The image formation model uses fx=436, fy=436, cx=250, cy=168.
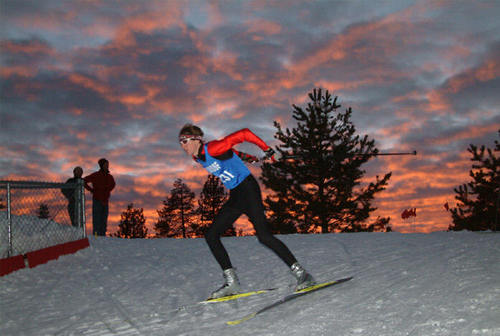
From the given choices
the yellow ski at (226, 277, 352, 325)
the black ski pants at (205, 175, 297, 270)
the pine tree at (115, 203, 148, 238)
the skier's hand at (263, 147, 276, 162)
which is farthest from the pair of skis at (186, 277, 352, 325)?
the pine tree at (115, 203, 148, 238)

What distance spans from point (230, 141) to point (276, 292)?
2.09 metres

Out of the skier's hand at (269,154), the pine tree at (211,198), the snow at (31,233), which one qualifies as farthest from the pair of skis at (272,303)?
the pine tree at (211,198)

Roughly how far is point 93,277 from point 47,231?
2.16m

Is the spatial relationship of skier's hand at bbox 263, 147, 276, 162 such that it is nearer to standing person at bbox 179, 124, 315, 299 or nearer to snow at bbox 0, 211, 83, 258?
standing person at bbox 179, 124, 315, 299

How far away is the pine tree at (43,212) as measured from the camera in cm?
957

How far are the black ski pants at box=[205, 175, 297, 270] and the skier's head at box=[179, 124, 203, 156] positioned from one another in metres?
0.69

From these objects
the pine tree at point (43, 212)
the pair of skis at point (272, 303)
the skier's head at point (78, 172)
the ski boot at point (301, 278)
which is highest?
the skier's head at point (78, 172)

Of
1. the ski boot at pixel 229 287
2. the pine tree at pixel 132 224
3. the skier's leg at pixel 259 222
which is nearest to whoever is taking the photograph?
the skier's leg at pixel 259 222

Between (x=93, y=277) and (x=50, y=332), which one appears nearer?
(x=50, y=332)

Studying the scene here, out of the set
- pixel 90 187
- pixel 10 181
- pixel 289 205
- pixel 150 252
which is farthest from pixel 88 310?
pixel 289 205

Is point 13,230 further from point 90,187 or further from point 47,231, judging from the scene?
point 90,187

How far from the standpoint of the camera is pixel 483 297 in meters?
4.05

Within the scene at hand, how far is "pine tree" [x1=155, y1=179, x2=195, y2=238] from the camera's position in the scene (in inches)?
2015

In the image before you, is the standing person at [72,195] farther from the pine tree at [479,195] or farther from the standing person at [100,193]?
the pine tree at [479,195]
